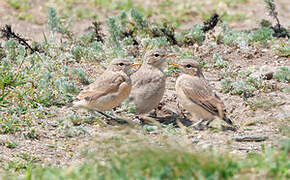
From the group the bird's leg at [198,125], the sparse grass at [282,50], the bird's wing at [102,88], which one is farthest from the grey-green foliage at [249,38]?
the bird's wing at [102,88]

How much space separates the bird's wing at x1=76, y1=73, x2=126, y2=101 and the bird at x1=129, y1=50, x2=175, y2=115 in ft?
1.57

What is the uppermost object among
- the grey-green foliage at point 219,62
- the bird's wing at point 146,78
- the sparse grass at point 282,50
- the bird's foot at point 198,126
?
the sparse grass at point 282,50

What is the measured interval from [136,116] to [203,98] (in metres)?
1.22

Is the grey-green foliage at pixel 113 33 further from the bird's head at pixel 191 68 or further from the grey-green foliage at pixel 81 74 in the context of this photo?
the bird's head at pixel 191 68

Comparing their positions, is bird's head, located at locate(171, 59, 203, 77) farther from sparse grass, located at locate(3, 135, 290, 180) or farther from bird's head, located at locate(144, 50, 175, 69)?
sparse grass, located at locate(3, 135, 290, 180)

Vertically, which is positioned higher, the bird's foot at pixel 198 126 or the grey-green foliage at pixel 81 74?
the grey-green foliage at pixel 81 74

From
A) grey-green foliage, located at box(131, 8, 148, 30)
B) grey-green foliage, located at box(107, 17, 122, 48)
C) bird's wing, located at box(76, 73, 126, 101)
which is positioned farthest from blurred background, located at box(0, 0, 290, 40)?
bird's wing, located at box(76, 73, 126, 101)

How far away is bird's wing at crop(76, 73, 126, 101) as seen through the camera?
848 cm

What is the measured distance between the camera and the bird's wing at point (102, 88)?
848cm

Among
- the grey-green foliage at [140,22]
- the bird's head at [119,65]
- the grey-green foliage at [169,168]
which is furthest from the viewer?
the grey-green foliage at [140,22]

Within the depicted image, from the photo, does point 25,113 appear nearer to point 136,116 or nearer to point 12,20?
point 136,116

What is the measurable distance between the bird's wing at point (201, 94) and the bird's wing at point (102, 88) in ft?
3.46

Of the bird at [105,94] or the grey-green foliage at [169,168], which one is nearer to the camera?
the grey-green foliage at [169,168]

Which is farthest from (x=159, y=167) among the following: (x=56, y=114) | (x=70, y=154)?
(x=56, y=114)
